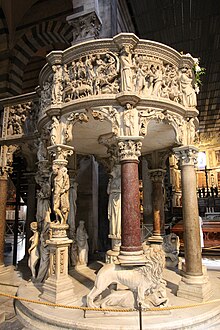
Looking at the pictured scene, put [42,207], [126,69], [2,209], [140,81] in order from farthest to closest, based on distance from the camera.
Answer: [2,209] < [42,207] < [140,81] < [126,69]

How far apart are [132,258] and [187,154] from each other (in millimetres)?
2573

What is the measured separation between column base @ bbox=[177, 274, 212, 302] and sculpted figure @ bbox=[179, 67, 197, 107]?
368 cm

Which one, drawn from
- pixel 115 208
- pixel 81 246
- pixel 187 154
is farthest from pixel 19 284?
pixel 187 154

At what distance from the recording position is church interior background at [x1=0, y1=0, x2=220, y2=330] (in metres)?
5.35

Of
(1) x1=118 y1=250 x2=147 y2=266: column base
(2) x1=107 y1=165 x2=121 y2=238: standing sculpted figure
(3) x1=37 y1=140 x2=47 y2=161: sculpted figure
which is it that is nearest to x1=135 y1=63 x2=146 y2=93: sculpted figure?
(2) x1=107 y1=165 x2=121 y2=238: standing sculpted figure

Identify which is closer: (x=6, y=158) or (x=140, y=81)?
(x=140, y=81)

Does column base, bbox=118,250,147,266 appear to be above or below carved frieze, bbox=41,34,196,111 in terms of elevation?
below

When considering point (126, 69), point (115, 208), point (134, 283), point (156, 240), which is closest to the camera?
point (134, 283)

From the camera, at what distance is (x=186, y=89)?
5770 mm

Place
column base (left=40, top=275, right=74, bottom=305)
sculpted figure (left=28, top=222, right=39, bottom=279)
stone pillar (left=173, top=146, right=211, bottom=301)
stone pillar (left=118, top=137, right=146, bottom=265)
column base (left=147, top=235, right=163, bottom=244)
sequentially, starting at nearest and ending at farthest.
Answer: stone pillar (left=118, top=137, right=146, bottom=265), column base (left=40, top=275, right=74, bottom=305), stone pillar (left=173, top=146, right=211, bottom=301), sculpted figure (left=28, top=222, right=39, bottom=279), column base (left=147, top=235, right=163, bottom=244)

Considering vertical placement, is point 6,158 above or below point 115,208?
above

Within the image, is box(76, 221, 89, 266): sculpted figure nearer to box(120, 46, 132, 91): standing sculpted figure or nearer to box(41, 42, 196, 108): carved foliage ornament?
box(41, 42, 196, 108): carved foliage ornament

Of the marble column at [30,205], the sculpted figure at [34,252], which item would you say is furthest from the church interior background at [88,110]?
the sculpted figure at [34,252]

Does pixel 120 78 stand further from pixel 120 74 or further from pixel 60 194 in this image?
pixel 60 194
